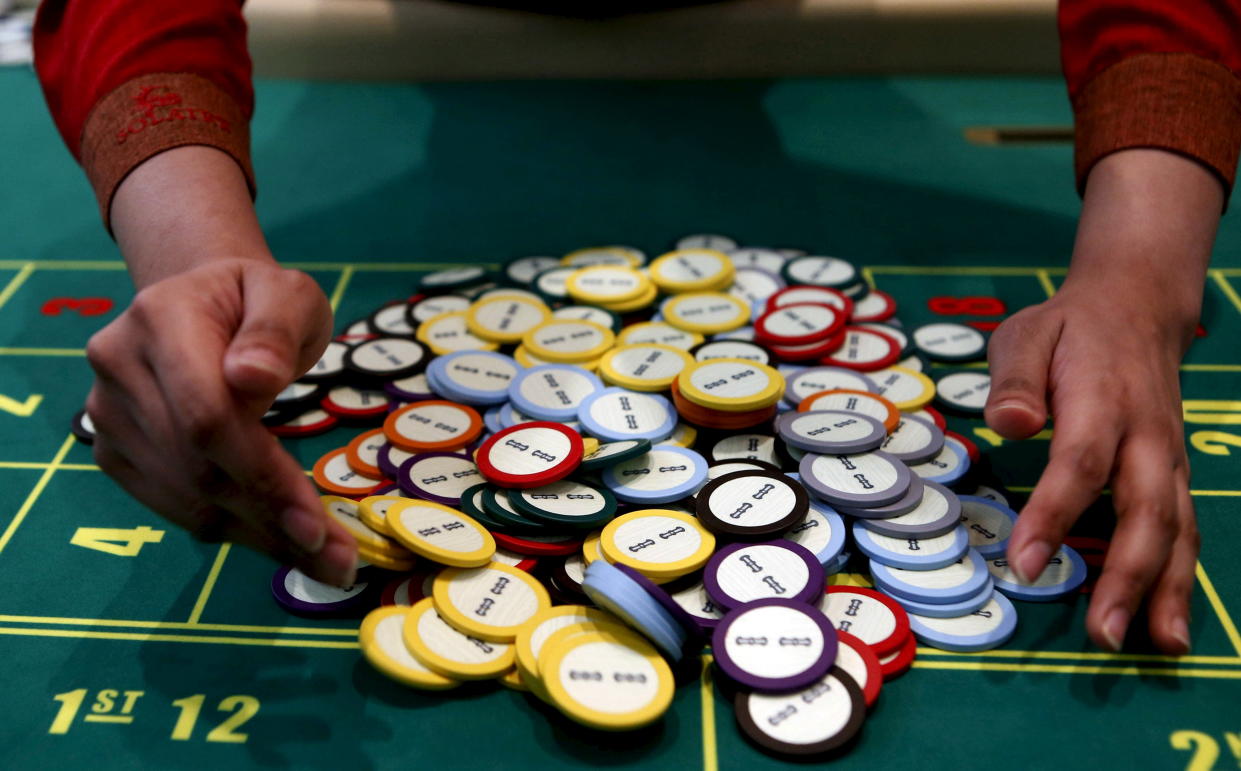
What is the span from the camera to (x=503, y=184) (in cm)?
325

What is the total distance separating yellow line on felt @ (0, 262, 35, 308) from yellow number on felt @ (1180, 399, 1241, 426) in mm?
2708

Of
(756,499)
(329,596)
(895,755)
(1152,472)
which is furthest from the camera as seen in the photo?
(756,499)

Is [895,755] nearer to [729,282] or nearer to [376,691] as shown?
[376,691]

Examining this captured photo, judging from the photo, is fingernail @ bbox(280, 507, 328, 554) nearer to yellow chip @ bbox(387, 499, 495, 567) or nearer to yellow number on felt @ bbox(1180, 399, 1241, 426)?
yellow chip @ bbox(387, 499, 495, 567)

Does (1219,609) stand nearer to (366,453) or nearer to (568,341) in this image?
(568,341)

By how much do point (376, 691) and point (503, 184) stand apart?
1.99 metres

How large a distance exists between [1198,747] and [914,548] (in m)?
0.49

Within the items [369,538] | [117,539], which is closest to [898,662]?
[369,538]

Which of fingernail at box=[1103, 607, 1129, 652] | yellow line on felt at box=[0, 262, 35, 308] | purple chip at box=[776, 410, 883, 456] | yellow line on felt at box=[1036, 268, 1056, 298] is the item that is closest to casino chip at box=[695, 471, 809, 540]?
purple chip at box=[776, 410, 883, 456]

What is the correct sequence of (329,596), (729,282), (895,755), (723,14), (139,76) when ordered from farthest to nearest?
(723,14) → (729,282) → (139,76) → (329,596) → (895,755)

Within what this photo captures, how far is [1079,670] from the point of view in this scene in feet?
5.17

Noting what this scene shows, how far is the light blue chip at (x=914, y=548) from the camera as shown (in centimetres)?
173

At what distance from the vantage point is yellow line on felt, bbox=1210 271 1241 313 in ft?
8.38

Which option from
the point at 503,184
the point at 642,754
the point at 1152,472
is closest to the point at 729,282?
the point at 503,184
